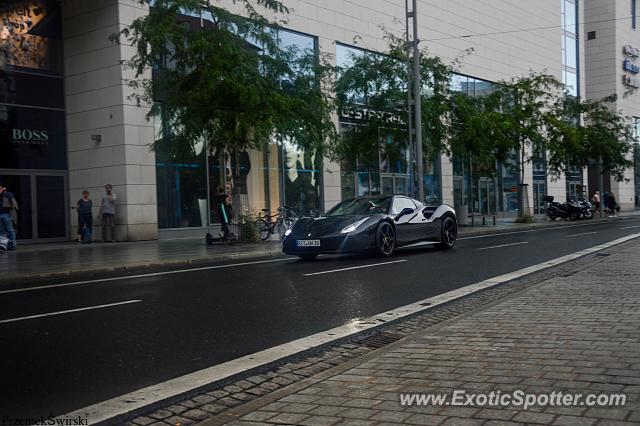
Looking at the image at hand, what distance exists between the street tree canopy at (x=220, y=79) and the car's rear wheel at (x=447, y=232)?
516 cm

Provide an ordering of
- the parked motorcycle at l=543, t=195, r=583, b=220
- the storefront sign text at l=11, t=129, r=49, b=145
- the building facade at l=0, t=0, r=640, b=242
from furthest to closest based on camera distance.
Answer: the parked motorcycle at l=543, t=195, r=583, b=220 < the building facade at l=0, t=0, r=640, b=242 < the storefront sign text at l=11, t=129, r=49, b=145

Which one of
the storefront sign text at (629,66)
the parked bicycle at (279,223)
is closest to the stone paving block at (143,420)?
the parked bicycle at (279,223)

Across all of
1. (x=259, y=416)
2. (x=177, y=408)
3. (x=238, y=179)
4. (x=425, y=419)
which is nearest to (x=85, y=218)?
(x=238, y=179)

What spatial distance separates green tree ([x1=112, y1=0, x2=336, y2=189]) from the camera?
1667 cm

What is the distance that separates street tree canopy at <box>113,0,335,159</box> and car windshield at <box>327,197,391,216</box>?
4121 millimetres

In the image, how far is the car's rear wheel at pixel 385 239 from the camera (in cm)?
1278

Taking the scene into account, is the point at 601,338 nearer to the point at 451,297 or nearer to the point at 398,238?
the point at 451,297

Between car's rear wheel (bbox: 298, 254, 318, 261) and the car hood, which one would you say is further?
car's rear wheel (bbox: 298, 254, 318, 261)

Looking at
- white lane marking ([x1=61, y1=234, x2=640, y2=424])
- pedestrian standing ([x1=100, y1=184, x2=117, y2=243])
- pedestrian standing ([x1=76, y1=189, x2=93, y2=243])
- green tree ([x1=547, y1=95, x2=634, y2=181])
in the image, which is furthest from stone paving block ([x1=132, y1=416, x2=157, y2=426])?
green tree ([x1=547, y1=95, x2=634, y2=181])

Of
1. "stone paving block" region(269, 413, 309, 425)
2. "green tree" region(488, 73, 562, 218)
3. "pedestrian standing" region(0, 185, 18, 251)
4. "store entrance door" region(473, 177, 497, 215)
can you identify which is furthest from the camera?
"store entrance door" region(473, 177, 497, 215)

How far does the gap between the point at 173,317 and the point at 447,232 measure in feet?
31.1

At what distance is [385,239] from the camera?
1299 centimetres

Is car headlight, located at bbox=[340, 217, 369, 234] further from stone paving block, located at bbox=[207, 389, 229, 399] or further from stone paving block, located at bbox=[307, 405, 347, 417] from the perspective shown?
stone paving block, located at bbox=[307, 405, 347, 417]

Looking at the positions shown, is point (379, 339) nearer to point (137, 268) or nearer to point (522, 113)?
point (137, 268)
